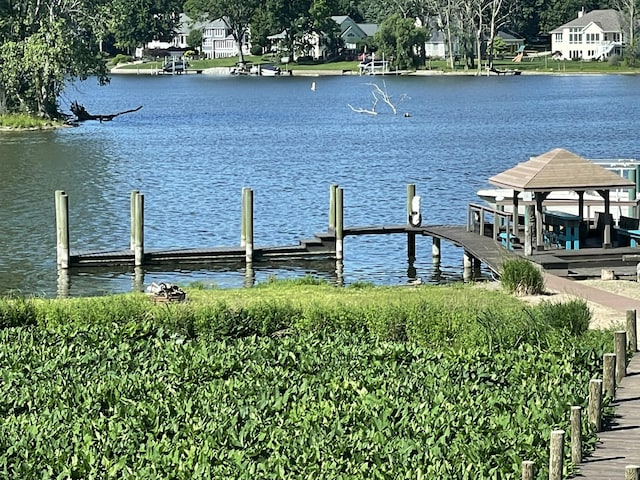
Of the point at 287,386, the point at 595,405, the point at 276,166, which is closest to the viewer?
the point at 595,405

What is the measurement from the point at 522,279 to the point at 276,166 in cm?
4045

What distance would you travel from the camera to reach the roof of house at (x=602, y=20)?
182 m

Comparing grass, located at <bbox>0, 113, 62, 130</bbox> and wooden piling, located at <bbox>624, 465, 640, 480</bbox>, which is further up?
grass, located at <bbox>0, 113, 62, 130</bbox>

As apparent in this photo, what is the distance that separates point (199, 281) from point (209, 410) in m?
18.1

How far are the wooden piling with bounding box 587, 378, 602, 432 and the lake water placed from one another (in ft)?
63.5

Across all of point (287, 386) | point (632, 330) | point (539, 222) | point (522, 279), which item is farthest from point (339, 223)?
point (287, 386)

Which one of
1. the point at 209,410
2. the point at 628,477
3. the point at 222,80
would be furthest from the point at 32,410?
the point at 222,80

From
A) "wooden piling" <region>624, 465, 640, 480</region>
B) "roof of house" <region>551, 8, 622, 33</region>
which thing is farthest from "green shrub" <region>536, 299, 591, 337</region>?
"roof of house" <region>551, 8, 622, 33</region>

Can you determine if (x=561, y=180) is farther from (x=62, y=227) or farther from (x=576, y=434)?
(x=576, y=434)

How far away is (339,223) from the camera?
38.2 meters

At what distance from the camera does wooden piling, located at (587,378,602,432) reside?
16.6m

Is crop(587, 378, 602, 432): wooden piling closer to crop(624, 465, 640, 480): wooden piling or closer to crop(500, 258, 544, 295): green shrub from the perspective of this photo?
crop(624, 465, 640, 480): wooden piling

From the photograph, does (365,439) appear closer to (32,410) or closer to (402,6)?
(32,410)

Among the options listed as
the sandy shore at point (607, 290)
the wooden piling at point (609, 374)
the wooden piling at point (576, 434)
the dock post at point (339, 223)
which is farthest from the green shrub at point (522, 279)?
the wooden piling at point (576, 434)
